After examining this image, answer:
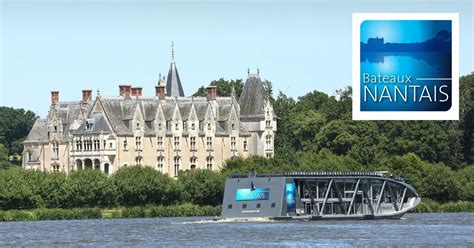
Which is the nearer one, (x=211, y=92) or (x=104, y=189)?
(x=104, y=189)

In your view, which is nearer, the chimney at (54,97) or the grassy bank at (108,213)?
the grassy bank at (108,213)

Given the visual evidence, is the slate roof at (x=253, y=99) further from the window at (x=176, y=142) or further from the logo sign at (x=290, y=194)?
the logo sign at (x=290, y=194)

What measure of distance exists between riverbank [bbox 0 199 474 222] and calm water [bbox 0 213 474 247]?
504cm

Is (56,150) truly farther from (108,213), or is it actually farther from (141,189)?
(108,213)

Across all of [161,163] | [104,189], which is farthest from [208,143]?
[104,189]

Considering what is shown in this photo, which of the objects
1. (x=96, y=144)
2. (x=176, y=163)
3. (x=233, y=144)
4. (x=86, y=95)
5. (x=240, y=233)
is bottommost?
(x=240, y=233)

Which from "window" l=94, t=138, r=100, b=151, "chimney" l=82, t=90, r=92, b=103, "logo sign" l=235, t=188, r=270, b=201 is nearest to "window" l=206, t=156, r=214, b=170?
"window" l=94, t=138, r=100, b=151

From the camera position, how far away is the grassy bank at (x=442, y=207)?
140625 millimetres

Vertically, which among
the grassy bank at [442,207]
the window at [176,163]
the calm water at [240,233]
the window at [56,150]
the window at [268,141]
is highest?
the window at [268,141]

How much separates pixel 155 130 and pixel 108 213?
3378cm

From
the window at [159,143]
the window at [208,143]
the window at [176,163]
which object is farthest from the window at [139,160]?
the window at [208,143]

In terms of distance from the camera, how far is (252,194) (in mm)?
116500

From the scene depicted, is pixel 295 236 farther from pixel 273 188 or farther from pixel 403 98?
pixel 273 188

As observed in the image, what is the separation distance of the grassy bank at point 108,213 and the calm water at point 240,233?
196 inches
